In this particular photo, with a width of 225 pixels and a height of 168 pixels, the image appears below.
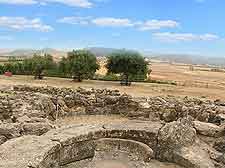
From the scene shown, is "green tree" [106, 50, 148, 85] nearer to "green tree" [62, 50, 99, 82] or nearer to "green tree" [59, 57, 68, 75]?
"green tree" [62, 50, 99, 82]

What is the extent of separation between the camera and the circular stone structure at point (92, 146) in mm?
10844

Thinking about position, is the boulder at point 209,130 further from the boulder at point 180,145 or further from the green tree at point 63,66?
the green tree at point 63,66

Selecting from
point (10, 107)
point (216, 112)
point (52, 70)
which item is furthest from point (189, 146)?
point (52, 70)

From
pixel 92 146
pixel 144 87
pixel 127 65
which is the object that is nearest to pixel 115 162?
pixel 92 146

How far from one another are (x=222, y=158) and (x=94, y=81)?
134 feet

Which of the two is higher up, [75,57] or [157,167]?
[75,57]

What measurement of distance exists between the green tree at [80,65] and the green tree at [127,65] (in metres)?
2.33

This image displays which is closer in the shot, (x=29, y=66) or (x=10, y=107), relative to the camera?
(x=10, y=107)

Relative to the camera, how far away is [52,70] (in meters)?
56.6

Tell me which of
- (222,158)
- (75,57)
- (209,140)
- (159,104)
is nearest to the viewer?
(222,158)

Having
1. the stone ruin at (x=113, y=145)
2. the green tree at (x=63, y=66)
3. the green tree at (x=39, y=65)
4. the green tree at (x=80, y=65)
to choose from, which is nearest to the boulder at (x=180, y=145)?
the stone ruin at (x=113, y=145)

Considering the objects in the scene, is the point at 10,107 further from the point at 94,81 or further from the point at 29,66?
the point at 29,66

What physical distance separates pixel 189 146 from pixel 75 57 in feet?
131

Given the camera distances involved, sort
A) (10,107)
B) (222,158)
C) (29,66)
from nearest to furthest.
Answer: (222,158) < (10,107) < (29,66)
